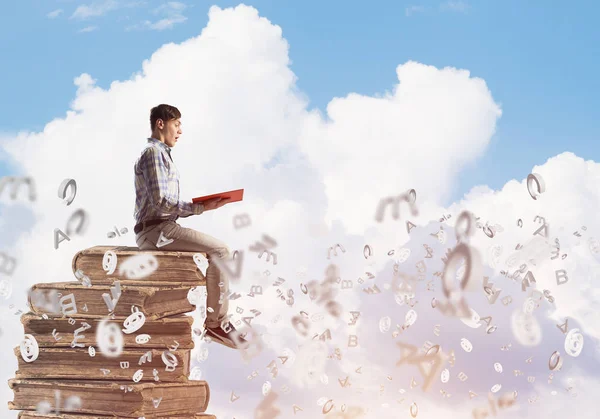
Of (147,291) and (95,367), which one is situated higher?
(147,291)

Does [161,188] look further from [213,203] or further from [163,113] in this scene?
[163,113]

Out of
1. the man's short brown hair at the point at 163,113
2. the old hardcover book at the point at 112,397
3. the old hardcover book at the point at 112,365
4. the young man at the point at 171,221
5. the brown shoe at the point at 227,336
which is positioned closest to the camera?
the old hardcover book at the point at 112,397

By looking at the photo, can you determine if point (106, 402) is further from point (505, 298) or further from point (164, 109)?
point (505, 298)

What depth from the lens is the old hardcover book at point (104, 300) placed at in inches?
320

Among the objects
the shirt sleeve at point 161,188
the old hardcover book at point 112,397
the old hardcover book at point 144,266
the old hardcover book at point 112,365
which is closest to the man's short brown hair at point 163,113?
the shirt sleeve at point 161,188

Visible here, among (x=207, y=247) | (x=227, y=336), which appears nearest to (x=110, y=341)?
(x=227, y=336)

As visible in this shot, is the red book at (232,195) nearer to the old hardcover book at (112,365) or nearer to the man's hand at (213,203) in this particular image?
the man's hand at (213,203)

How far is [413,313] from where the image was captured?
8.53m

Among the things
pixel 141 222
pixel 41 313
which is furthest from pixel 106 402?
pixel 141 222

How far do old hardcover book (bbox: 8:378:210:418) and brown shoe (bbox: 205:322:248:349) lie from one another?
0.45 metres

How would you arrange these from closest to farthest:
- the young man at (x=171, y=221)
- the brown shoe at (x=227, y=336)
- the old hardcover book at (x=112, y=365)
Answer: the old hardcover book at (x=112, y=365)
the young man at (x=171, y=221)
the brown shoe at (x=227, y=336)

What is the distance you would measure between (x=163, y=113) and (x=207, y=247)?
1.32 metres

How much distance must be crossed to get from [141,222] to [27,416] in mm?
2000

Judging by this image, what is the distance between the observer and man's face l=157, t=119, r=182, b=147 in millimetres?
8656
